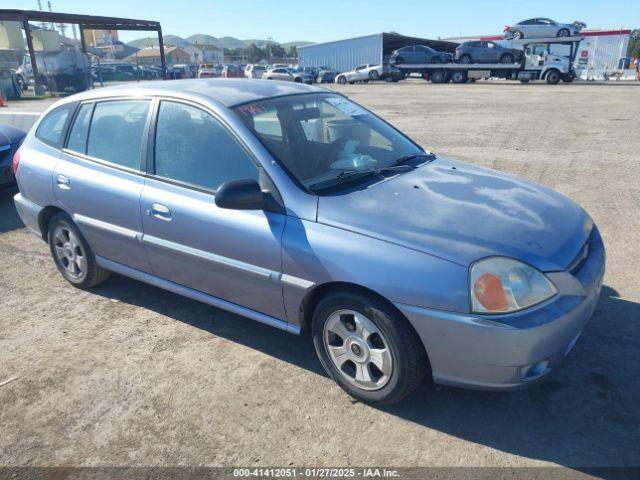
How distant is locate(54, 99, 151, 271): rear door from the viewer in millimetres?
3615

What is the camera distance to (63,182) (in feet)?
13.2

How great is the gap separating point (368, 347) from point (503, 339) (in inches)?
28.3

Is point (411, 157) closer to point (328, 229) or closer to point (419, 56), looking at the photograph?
point (328, 229)

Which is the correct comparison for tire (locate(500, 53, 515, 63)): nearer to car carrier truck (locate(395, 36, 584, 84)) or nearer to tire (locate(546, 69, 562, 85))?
car carrier truck (locate(395, 36, 584, 84))

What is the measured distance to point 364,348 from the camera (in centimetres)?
275

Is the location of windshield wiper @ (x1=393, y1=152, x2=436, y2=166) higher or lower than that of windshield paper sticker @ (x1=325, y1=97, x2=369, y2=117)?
lower

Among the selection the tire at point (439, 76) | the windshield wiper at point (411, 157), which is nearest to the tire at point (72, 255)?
the windshield wiper at point (411, 157)

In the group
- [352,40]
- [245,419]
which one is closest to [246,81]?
[245,419]

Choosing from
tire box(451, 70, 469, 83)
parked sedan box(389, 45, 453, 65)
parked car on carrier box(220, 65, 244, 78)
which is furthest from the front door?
parked car on carrier box(220, 65, 244, 78)

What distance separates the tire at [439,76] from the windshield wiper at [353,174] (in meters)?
35.4

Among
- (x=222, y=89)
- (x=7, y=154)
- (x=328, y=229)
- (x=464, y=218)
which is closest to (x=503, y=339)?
(x=464, y=218)

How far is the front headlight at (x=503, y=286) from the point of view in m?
2.38

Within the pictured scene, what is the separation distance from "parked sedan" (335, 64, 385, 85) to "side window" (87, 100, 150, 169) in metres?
37.6

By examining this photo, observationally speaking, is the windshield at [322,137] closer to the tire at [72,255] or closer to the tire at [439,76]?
the tire at [72,255]
